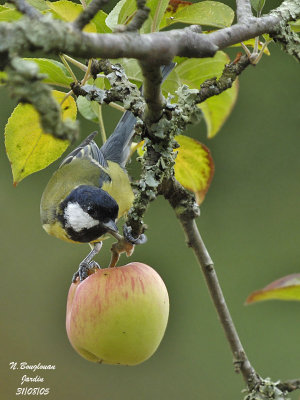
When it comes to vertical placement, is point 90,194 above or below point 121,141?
below

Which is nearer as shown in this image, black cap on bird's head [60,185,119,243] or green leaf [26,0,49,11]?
green leaf [26,0,49,11]

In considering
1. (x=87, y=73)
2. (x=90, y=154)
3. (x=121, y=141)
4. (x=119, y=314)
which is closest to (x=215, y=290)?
(x=119, y=314)

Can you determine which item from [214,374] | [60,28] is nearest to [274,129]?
[214,374]

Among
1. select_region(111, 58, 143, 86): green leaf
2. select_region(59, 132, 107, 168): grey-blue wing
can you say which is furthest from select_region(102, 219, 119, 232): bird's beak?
select_region(111, 58, 143, 86): green leaf

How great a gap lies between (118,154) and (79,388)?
1.26m

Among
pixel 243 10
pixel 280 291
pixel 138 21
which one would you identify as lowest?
pixel 280 291

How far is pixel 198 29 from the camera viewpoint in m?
1.14

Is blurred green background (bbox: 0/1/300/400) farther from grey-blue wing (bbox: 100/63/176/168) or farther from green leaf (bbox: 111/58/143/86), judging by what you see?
green leaf (bbox: 111/58/143/86)

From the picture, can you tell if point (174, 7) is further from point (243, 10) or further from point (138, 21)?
point (138, 21)

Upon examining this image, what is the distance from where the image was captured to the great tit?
5.88 ft

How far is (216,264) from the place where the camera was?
2.89 meters

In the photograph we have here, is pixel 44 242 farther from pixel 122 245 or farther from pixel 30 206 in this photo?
pixel 122 245

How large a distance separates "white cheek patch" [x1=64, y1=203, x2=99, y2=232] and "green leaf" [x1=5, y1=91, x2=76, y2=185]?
484 mm

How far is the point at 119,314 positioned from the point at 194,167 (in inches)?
15.6
